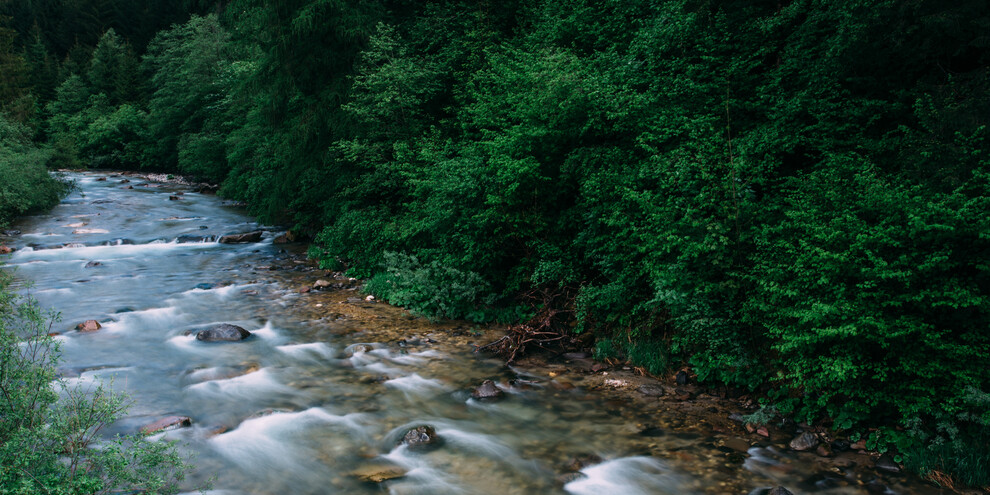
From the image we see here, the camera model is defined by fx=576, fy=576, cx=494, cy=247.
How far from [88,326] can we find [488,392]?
8020mm

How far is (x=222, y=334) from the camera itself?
405 inches

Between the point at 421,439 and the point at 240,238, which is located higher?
the point at 240,238

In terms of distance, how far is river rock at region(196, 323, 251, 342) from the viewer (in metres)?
10.2

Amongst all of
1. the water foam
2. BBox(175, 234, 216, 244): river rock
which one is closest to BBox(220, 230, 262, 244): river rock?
BBox(175, 234, 216, 244): river rock

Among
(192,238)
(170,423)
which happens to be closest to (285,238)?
Result: (192,238)

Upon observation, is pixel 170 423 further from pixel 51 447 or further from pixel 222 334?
pixel 222 334

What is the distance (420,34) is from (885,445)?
1452cm

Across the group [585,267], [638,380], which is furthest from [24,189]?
[638,380]

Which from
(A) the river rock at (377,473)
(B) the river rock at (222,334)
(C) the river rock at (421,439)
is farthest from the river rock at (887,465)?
(B) the river rock at (222,334)

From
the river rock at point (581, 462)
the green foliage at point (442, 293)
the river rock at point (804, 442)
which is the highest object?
the green foliage at point (442, 293)

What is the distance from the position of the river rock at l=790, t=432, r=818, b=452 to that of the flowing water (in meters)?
0.14

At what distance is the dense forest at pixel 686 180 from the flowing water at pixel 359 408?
0.95 meters

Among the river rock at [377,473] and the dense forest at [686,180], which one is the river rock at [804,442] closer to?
Answer: the dense forest at [686,180]

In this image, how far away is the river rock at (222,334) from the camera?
1023cm
